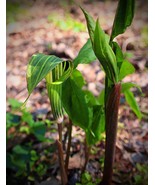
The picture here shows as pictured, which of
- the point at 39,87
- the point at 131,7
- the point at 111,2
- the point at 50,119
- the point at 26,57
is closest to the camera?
the point at 131,7

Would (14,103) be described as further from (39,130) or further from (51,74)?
(51,74)

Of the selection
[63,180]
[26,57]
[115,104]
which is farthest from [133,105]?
[26,57]

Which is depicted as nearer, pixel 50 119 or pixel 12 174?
pixel 12 174

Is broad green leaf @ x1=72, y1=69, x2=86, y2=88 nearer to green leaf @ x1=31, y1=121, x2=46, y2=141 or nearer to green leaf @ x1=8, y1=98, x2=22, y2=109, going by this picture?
green leaf @ x1=31, y1=121, x2=46, y2=141

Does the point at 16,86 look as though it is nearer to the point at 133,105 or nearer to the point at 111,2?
the point at 133,105

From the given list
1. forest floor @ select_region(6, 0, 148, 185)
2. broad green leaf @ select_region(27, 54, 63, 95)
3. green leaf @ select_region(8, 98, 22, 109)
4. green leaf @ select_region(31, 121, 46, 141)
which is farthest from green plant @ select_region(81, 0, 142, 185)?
green leaf @ select_region(8, 98, 22, 109)

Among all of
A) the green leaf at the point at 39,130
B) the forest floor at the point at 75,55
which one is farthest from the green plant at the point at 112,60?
the green leaf at the point at 39,130

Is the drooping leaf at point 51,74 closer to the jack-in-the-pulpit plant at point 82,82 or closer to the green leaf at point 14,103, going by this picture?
the jack-in-the-pulpit plant at point 82,82
